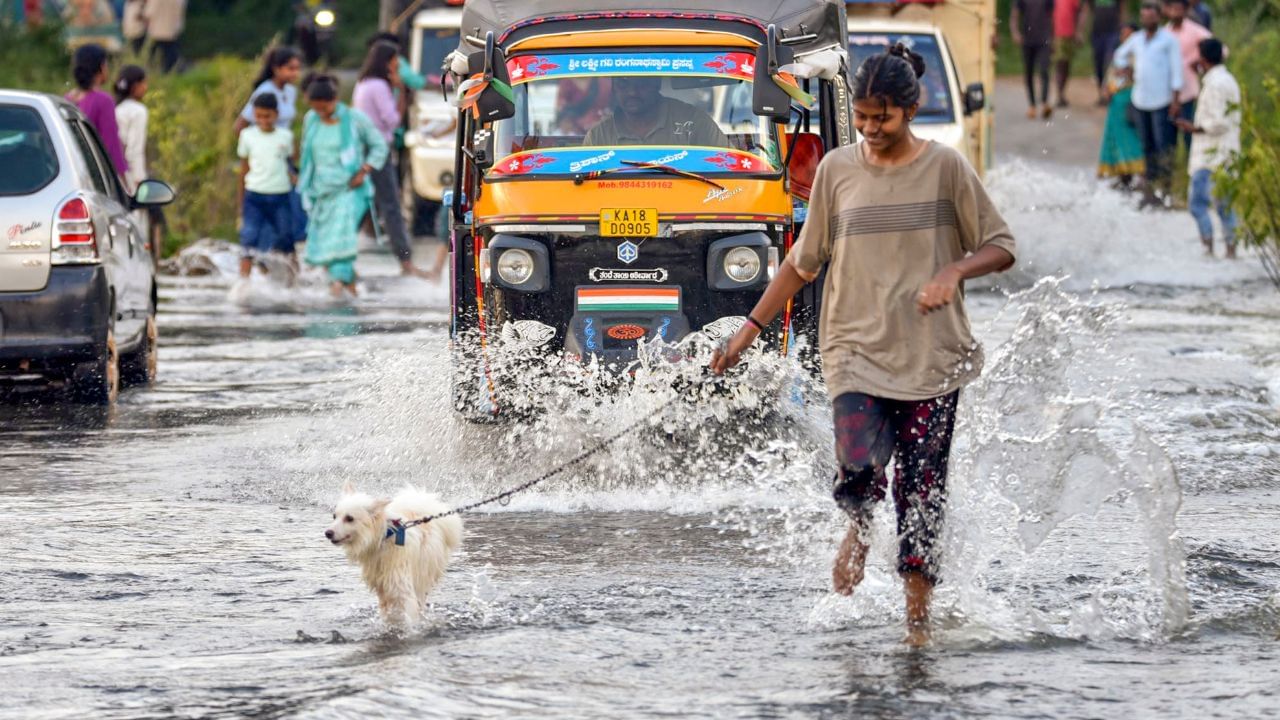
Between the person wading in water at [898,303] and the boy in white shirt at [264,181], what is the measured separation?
12111 mm

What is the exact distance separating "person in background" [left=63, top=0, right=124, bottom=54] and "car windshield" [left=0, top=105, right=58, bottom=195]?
20.7 m

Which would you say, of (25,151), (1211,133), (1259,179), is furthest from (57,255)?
(1211,133)

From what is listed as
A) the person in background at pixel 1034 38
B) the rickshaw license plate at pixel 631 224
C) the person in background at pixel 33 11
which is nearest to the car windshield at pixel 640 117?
the rickshaw license plate at pixel 631 224

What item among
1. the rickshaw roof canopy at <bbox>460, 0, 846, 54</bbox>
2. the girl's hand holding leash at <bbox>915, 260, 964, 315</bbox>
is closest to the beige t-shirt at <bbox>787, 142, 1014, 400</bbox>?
the girl's hand holding leash at <bbox>915, 260, 964, 315</bbox>

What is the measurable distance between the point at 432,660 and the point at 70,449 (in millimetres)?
4945

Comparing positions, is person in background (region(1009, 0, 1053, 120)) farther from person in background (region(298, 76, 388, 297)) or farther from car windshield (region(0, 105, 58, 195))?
car windshield (region(0, 105, 58, 195))

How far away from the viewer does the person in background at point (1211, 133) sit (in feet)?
64.1

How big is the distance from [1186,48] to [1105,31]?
8.89 meters

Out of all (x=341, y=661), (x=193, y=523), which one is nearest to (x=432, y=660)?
(x=341, y=661)

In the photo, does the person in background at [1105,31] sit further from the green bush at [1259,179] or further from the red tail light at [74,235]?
the red tail light at [74,235]

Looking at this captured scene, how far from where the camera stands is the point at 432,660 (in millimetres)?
6363

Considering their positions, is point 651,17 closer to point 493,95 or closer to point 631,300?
point 493,95

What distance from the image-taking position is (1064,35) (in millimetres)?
31797

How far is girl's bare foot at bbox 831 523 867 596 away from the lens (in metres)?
6.59
